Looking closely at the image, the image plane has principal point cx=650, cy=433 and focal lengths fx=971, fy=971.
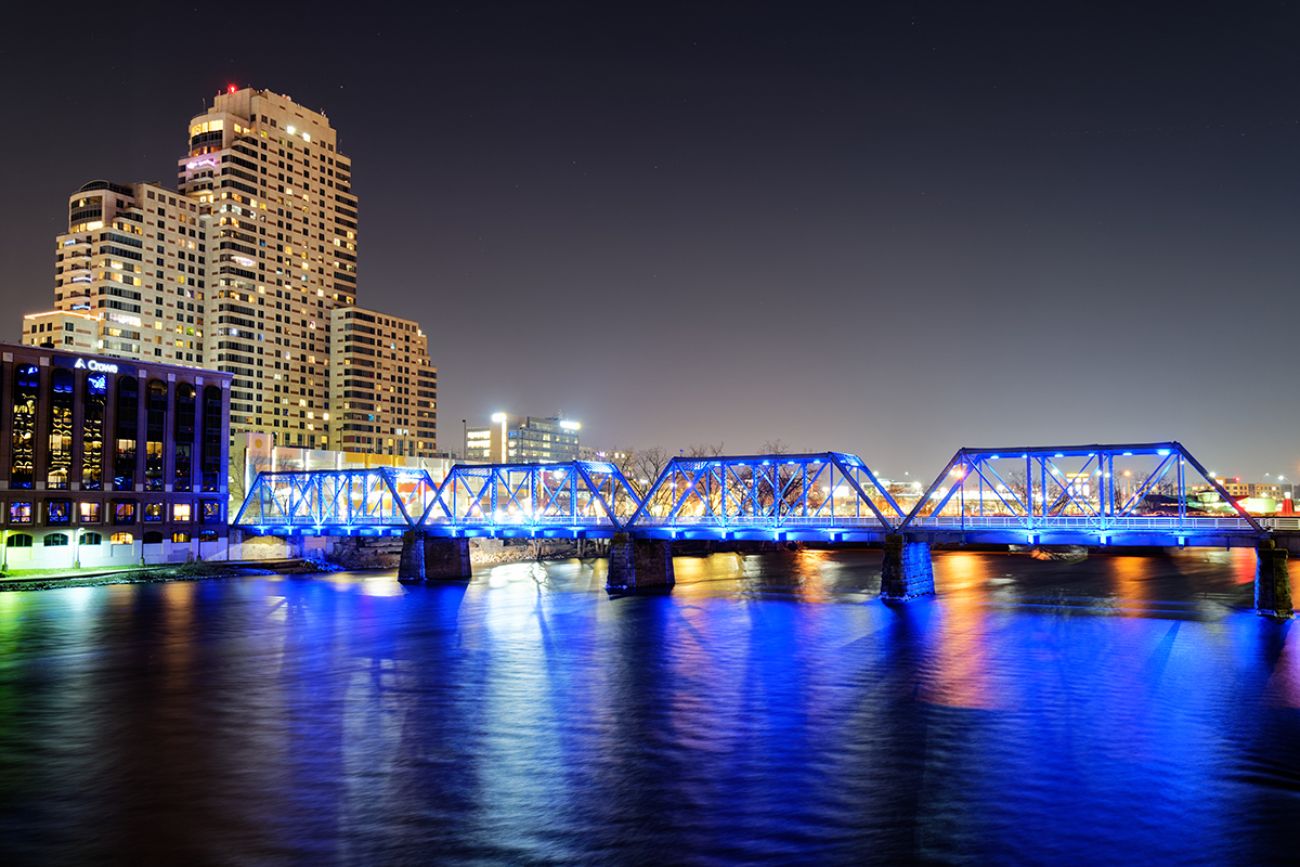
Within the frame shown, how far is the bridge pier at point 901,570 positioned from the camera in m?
68.9

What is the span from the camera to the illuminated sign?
92.6 m

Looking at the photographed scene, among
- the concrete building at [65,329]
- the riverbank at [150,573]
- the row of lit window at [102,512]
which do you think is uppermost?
the concrete building at [65,329]

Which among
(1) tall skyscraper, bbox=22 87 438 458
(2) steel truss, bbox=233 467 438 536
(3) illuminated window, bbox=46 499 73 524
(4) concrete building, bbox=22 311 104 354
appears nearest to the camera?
(3) illuminated window, bbox=46 499 73 524

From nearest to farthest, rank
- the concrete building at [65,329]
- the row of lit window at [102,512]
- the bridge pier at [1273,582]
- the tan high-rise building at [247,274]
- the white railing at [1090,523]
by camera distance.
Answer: the bridge pier at [1273,582], the white railing at [1090,523], the row of lit window at [102,512], the concrete building at [65,329], the tan high-rise building at [247,274]

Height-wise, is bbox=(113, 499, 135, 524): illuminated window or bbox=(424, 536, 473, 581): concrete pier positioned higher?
bbox=(113, 499, 135, 524): illuminated window

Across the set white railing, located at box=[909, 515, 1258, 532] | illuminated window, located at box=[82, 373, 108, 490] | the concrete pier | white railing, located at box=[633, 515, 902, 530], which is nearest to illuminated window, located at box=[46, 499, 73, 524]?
illuminated window, located at box=[82, 373, 108, 490]

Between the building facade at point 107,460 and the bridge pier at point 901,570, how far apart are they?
228 feet

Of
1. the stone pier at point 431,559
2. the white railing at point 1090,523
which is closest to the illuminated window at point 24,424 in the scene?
the stone pier at point 431,559

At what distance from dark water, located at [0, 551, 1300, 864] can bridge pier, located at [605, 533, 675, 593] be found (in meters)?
16.5

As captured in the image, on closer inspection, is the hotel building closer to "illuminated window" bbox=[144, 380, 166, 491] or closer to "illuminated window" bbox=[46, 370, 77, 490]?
"illuminated window" bbox=[144, 380, 166, 491]

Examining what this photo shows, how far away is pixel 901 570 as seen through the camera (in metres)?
68.9

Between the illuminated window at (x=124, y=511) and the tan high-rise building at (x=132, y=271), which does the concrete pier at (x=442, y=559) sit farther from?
the tan high-rise building at (x=132, y=271)

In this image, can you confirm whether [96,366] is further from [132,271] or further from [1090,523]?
[132,271]

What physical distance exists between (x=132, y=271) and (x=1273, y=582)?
A: 7118 inches
